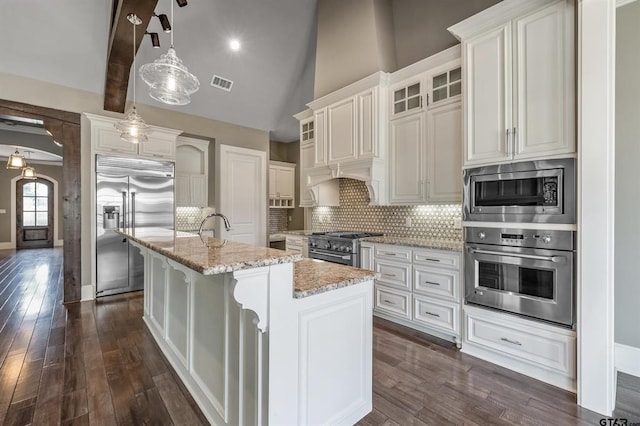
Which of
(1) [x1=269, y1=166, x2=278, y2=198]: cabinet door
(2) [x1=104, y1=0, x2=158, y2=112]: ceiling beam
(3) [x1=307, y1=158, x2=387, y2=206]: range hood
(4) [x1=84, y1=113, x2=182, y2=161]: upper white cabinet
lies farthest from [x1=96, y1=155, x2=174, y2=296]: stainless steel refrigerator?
(3) [x1=307, y1=158, x2=387, y2=206]: range hood

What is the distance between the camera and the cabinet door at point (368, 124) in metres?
3.58

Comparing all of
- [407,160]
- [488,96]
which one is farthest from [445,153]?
[488,96]

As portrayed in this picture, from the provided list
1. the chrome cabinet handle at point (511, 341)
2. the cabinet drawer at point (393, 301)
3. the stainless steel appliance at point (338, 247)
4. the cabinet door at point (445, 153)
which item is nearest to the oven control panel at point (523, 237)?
the cabinet door at point (445, 153)

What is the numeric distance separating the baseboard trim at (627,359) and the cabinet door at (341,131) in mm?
3025

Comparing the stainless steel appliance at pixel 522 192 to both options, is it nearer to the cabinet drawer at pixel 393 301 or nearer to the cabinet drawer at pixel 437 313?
→ the cabinet drawer at pixel 437 313

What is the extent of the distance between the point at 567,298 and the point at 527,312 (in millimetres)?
298

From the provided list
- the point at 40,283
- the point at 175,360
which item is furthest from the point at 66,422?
the point at 40,283

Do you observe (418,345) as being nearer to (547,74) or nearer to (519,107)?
(519,107)

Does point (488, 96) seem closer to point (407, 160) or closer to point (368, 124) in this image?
point (407, 160)

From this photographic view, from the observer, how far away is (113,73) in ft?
12.8

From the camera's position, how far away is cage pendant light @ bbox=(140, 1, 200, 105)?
2285 millimetres

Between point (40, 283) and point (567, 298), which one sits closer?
point (567, 298)

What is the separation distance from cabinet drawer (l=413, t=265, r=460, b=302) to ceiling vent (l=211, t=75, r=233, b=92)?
4114 mm

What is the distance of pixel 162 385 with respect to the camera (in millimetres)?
2178
